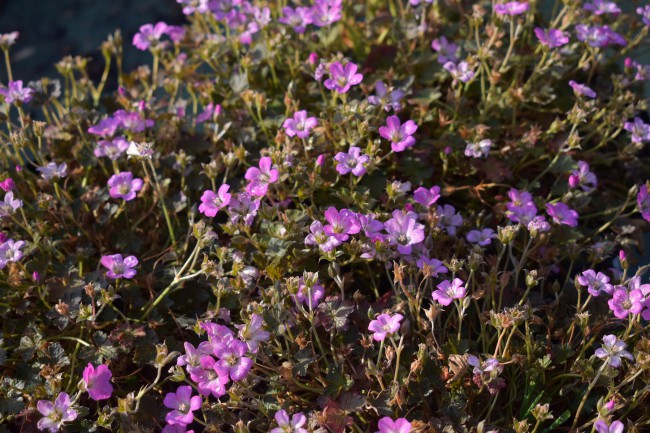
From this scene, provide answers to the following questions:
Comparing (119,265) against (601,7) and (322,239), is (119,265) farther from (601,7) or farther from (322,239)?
(601,7)

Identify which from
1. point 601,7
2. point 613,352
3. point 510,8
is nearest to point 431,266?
point 613,352

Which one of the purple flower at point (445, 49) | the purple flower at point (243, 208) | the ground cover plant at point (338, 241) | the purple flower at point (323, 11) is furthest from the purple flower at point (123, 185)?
the purple flower at point (445, 49)

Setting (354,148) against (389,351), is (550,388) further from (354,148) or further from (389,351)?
(354,148)

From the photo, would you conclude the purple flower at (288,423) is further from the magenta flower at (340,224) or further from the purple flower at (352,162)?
the purple flower at (352,162)

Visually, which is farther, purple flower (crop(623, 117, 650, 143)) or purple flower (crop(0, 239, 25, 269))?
purple flower (crop(623, 117, 650, 143))

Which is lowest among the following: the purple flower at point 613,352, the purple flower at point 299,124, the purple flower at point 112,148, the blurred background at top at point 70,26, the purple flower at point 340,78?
the blurred background at top at point 70,26

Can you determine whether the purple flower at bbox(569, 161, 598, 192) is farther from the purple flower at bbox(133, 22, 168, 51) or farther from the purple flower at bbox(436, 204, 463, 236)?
the purple flower at bbox(133, 22, 168, 51)

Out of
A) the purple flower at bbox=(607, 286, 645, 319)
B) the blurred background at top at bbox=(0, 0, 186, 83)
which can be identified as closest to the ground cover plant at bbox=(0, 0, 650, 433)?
the purple flower at bbox=(607, 286, 645, 319)

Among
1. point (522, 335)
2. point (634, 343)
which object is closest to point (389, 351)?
point (522, 335)
